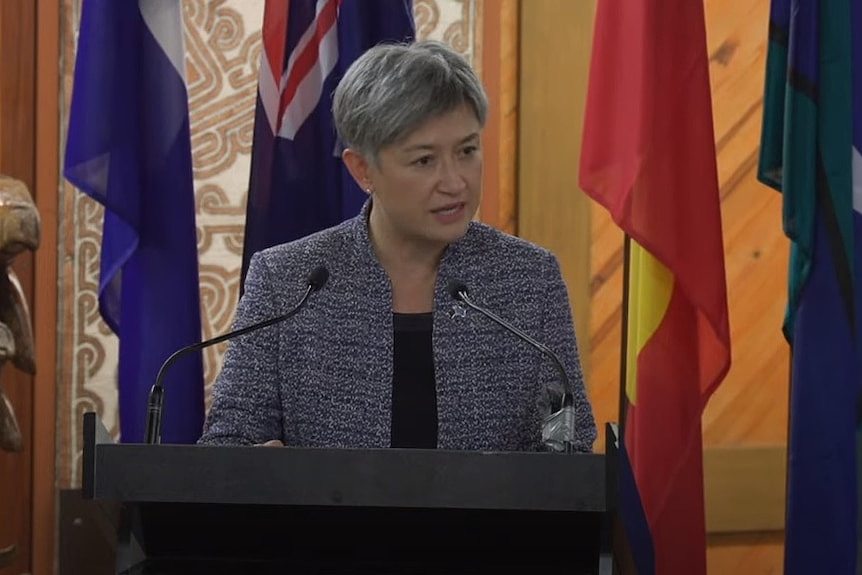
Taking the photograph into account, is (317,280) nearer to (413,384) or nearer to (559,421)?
(413,384)

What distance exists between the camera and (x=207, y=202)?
11.3ft

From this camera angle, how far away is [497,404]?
2.22 metres

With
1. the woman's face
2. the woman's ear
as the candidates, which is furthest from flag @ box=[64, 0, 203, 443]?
the woman's face

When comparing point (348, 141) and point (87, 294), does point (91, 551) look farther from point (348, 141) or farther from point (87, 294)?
point (348, 141)

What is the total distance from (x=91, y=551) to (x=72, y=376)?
1.42 feet

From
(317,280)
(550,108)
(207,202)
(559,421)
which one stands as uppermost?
(550,108)

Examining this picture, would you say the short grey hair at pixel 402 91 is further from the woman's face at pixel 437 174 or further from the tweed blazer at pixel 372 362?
the tweed blazer at pixel 372 362


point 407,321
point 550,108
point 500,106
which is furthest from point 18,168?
point 407,321

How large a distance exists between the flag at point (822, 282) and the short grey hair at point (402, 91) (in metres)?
A: 0.66

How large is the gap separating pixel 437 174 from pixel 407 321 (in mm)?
260

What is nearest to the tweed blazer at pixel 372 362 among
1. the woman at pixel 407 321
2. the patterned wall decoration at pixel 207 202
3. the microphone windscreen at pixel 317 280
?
the woman at pixel 407 321

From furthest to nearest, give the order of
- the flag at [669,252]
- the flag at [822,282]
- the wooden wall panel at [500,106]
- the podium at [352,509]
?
the wooden wall panel at [500,106] → the flag at [669,252] → the flag at [822,282] → the podium at [352,509]

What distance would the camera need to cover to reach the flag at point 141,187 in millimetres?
2801

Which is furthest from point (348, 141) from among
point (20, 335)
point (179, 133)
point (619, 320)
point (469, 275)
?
point (619, 320)
